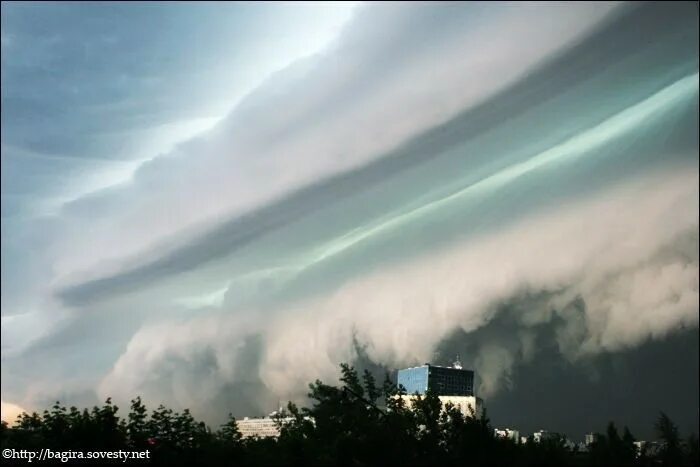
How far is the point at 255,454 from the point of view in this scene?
35.7 meters

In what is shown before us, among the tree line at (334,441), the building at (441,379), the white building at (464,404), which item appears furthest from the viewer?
the building at (441,379)

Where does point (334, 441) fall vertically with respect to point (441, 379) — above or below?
below

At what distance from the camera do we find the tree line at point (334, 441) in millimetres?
35031

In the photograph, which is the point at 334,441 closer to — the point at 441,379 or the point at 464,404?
the point at 464,404

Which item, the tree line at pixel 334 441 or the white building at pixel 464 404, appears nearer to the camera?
the tree line at pixel 334 441

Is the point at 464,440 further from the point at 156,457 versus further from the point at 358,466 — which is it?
the point at 156,457

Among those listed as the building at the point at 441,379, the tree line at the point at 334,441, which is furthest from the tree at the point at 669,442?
the building at the point at 441,379

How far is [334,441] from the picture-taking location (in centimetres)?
3816

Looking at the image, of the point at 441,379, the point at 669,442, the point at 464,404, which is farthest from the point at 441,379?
the point at 669,442

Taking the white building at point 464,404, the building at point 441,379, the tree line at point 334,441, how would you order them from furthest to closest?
the building at point 441,379
the white building at point 464,404
the tree line at point 334,441

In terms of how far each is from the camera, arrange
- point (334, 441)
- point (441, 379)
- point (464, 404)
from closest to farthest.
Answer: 1. point (334, 441)
2. point (464, 404)
3. point (441, 379)

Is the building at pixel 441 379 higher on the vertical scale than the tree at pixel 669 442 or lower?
higher

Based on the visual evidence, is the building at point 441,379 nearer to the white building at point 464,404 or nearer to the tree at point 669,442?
the white building at point 464,404

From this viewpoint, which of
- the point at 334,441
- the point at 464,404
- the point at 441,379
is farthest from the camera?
the point at 441,379
